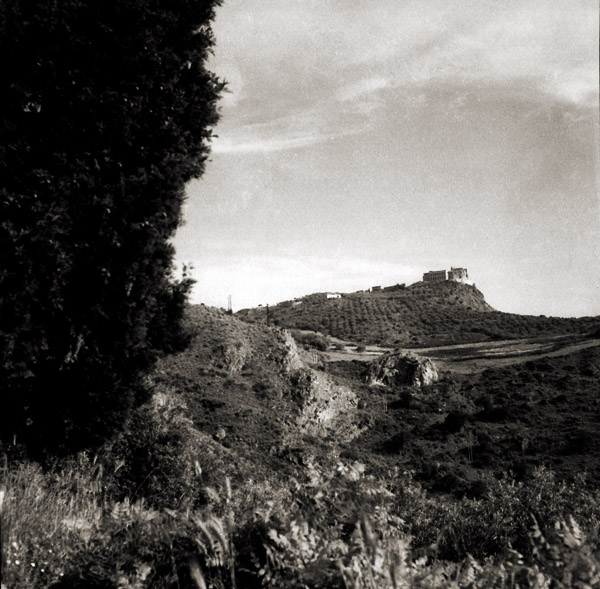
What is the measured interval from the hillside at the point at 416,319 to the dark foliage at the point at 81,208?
199 ft

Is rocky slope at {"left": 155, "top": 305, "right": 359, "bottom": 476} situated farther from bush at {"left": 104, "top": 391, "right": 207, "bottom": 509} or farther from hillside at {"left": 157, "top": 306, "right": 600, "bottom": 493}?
bush at {"left": 104, "top": 391, "right": 207, "bottom": 509}

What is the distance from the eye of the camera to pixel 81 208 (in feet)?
24.2

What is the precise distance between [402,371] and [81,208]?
140 feet

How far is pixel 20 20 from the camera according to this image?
23.9ft

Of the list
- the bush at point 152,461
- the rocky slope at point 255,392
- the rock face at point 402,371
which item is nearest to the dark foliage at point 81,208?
the bush at point 152,461

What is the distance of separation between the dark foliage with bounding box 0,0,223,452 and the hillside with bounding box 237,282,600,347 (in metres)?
60.8

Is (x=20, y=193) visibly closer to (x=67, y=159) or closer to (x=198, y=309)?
(x=67, y=159)

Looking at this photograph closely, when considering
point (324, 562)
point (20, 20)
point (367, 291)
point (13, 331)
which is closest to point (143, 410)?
point (13, 331)

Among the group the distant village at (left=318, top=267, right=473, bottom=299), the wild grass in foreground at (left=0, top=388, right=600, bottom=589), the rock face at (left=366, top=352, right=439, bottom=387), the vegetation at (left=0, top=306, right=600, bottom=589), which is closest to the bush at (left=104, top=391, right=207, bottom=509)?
the vegetation at (left=0, top=306, right=600, bottom=589)

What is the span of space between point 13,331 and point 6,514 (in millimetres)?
3096

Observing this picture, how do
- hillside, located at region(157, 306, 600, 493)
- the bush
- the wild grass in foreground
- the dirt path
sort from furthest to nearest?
the dirt path → hillside, located at region(157, 306, 600, 493) → the bush → the wild grass in foreground

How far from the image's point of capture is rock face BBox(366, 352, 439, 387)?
4672 centimetres

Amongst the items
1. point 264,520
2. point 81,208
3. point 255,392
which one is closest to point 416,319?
point 255,392

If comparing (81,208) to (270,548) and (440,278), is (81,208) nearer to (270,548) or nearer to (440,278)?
(270,548)
